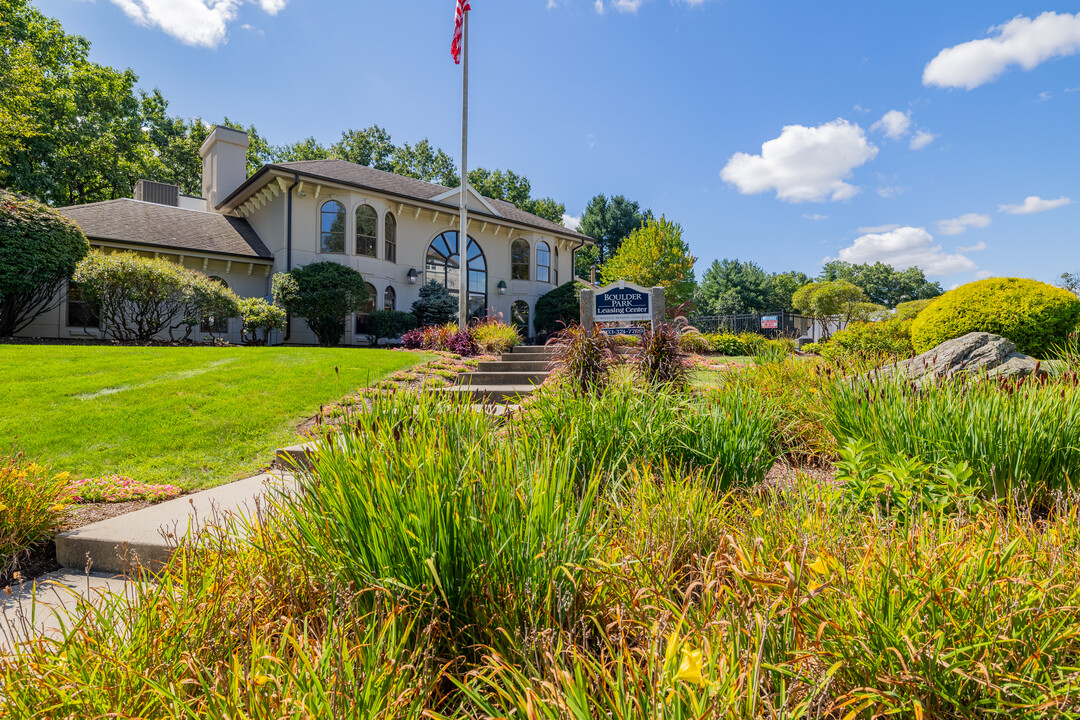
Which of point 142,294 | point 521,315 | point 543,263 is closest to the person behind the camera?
point 142,294

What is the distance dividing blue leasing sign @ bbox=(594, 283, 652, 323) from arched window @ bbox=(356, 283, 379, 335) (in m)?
12.0

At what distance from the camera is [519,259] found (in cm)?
2302

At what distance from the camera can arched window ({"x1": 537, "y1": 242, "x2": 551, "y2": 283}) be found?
23.6 m

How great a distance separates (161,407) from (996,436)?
7.50 meters

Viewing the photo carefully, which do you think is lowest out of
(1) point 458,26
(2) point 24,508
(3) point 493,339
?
(2) point 24,508

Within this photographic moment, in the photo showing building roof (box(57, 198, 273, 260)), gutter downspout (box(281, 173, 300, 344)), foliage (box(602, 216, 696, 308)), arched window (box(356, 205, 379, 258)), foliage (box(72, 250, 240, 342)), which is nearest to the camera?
foliage (box(72, 250, 240, 342))

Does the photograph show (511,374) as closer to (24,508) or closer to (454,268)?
(24,508)

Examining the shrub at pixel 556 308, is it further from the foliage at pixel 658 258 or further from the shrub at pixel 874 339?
the shrub at pixel 874 339

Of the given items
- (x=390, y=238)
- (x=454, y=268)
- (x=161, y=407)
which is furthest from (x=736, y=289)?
(x=161, y=407)

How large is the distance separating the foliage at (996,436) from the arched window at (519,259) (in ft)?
66.6

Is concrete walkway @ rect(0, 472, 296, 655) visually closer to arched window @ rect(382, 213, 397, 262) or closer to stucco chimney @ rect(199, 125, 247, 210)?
arched window @ rect(382, 213, 397, 262)

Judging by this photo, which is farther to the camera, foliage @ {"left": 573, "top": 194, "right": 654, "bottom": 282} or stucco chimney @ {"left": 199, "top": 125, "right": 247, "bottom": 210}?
foliage @ {"left": 573, "top": 194, "right": 654, "bottom": 282}

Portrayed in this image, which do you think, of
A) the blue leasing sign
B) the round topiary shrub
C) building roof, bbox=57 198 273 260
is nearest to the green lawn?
the blue leasing sign

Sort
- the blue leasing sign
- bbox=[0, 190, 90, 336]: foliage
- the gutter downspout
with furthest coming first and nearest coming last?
the gutter downspout → bbox=[0, 190, 90, 336]: foliage → the blue leasing sign
